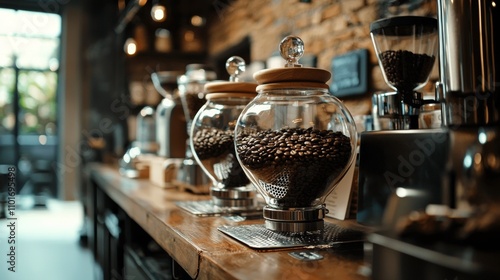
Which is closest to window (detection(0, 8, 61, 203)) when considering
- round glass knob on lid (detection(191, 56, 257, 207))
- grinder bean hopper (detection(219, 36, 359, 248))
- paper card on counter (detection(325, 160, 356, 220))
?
round glass knob on lid (detection(191, 56, 257, 207))

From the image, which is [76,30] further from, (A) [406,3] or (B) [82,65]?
(A) [406,3]

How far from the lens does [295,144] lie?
36.6 inches

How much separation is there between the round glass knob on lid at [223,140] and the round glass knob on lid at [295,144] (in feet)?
0.98

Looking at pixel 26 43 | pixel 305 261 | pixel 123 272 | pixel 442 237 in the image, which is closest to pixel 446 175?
pixel 442 237

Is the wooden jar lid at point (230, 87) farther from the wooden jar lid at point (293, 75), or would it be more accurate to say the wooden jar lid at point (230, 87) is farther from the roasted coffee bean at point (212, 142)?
the wooden jar lid at point (293, 75)

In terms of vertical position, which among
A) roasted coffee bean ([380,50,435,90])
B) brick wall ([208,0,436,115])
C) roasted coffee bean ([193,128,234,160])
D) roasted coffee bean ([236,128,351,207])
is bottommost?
roasted coffee bean ([236,128,351,207])

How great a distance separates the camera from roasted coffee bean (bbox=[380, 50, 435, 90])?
1060 mm

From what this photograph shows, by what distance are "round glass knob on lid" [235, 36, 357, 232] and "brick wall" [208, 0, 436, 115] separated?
0.89 meters

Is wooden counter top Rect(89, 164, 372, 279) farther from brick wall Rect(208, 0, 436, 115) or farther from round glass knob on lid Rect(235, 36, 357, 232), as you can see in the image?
brick wall Rect(208, 0, 436, 115)

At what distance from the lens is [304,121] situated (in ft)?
3.18

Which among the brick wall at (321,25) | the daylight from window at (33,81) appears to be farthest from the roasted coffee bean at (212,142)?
the daylight from window at (33,81)

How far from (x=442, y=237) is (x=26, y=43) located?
865cm

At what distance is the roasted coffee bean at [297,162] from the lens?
92cm

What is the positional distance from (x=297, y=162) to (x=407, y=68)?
367mm
